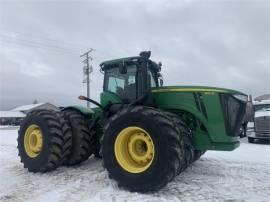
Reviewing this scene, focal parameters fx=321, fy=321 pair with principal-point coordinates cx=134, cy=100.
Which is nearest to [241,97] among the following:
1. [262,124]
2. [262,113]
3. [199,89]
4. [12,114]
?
[199,89]

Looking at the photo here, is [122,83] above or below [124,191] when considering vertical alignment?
above

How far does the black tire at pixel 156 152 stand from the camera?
5477 millimetres

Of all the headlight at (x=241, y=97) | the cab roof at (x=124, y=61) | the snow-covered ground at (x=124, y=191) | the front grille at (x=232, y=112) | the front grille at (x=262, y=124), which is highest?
the cab roof at (x=124, y=61)

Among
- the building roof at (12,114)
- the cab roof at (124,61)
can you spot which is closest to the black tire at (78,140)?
the cab roof at (124,61)

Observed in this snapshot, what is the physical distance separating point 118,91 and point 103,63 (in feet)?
2.87

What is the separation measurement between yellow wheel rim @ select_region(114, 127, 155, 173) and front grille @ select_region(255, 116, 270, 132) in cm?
1182

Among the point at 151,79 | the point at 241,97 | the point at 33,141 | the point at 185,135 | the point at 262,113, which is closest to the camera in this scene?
the point at 185,135

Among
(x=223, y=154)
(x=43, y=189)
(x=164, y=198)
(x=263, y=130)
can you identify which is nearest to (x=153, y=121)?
(x=164, y=198)

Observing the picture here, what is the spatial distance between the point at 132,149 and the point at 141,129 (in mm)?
499

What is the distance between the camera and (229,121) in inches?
239

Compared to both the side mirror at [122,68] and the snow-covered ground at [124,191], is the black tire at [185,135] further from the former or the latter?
the side mirror at [122,68]

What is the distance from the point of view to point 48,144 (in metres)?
7.20

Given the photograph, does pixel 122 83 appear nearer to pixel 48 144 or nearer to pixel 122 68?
pixel 122 68

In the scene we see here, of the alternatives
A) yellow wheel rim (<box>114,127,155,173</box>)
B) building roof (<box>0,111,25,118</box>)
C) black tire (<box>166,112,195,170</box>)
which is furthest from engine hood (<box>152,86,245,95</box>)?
building roof (<box>0,111,25,118</box>)
